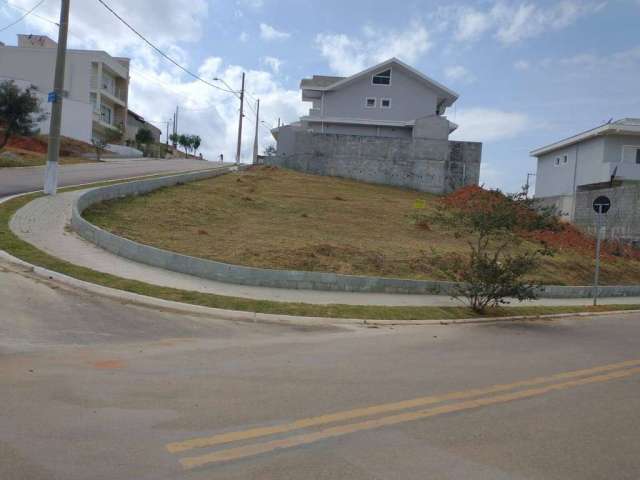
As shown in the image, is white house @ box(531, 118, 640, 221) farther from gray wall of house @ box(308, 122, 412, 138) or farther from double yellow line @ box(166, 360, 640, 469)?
double yellow line @ box(166, 360, 640, 469)

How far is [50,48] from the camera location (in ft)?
189

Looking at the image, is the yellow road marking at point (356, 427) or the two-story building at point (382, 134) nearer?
the yellow road marking at point (356, 427)

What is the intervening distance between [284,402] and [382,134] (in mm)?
40542

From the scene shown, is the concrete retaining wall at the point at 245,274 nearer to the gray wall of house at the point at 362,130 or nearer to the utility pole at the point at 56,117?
the utility pole at the point at 56,117

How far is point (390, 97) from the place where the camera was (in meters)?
43.6

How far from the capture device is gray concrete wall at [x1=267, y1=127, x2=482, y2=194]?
34.4 metres

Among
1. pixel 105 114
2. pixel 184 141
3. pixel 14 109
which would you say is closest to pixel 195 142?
pixel 184 141

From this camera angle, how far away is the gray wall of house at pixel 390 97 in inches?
1719

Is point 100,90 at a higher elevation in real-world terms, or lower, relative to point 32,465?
higher

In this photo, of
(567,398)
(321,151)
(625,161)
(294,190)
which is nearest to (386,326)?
(567,398)

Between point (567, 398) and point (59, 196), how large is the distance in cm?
1660

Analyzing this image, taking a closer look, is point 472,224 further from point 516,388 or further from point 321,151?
point 321,151

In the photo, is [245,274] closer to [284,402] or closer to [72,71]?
[284,402]

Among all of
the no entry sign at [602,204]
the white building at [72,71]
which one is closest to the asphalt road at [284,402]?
the no entry sign at [602,204]
